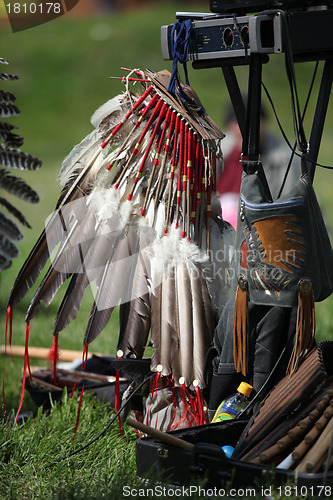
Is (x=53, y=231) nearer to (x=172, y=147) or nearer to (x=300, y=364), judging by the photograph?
(x=172, y=147)

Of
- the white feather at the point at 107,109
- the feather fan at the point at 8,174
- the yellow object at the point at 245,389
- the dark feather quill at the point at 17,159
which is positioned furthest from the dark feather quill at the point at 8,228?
the yellow object at the point at 245,389

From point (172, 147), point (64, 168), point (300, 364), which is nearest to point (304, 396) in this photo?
point (300, 364)

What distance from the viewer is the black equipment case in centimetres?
197

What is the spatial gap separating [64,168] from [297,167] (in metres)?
2.46

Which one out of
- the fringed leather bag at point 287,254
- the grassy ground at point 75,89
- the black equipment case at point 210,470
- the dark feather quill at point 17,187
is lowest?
the black equipment case at point 210,470

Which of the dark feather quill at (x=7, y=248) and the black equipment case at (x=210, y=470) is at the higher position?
the dark feather quill at (x=7, y=248)

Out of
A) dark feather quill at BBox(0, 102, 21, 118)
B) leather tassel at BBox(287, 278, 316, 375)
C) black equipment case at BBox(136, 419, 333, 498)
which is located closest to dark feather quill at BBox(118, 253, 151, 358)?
black equipment case at BBox(136, 419, 333, 498)

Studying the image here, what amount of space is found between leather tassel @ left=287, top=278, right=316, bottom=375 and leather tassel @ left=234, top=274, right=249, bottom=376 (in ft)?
0.55

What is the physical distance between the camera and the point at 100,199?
2.78 meters

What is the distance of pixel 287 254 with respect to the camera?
7.52ft

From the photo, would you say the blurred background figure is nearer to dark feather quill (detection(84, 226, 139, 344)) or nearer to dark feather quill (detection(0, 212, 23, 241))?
dark feather quill (detection(0, 212, 23, 241))

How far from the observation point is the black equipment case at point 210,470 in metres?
1.97

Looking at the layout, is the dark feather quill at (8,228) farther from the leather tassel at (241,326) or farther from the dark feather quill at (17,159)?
the leather tassel at (241,326)

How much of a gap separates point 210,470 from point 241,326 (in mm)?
554
